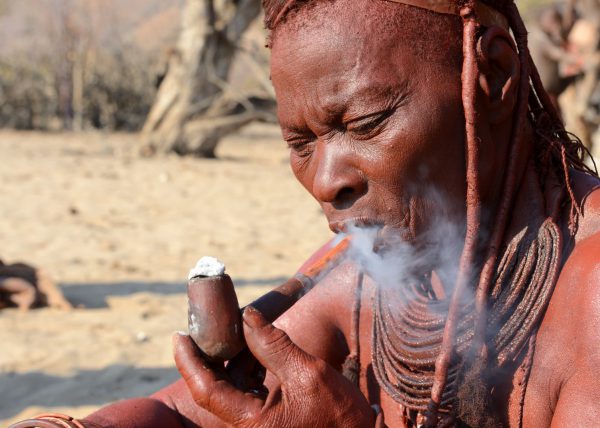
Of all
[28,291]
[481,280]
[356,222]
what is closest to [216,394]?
[356,222]

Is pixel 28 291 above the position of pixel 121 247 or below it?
above

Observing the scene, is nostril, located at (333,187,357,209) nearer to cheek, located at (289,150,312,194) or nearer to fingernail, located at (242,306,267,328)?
cheek, located at (289,150,312,194)

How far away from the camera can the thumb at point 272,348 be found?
154cm

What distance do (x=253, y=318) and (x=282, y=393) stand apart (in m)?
0.15

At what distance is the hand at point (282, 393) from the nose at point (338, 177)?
0.88ft

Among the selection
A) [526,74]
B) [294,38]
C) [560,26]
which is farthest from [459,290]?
[560,26]

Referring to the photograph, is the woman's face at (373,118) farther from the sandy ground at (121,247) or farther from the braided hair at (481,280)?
the sandy ground at (121,247)

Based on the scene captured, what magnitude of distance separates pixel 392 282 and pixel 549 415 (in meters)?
0.43

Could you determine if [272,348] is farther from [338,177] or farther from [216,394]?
[338,177]

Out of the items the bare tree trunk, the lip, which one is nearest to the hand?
the lip

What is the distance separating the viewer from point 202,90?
12.3 m

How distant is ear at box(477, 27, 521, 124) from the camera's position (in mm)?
1553

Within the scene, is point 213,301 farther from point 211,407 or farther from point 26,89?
point 26,89

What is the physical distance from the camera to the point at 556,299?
5.07ft
